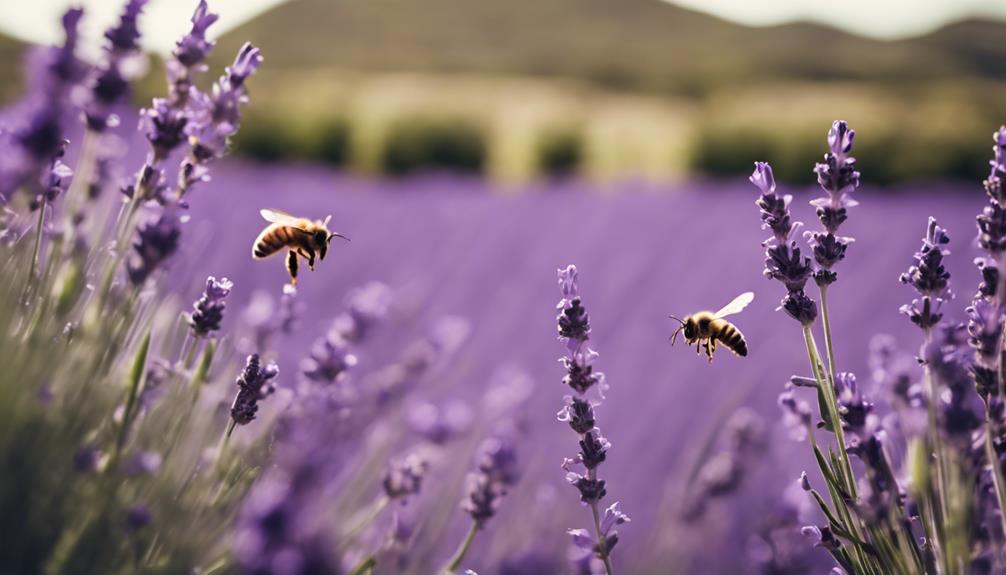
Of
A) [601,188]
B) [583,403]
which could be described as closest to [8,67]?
[601,188]

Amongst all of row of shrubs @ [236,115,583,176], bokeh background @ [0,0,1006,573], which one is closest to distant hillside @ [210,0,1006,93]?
bokeh background @ [0,0,1006,573]

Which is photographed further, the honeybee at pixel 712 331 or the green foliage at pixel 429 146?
the green foliage at pixel 429 146

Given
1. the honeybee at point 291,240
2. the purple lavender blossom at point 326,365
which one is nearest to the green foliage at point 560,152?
the honeybee at point 291,240

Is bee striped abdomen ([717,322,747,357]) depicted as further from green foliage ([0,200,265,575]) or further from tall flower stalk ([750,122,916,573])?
green foliage ([0,200,265,575])

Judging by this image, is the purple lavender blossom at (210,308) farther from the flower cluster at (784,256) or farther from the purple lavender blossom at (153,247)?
the flower cluster at (784,256)

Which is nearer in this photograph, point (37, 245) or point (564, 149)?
point (37, 245)

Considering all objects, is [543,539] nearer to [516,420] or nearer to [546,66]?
[516,420]

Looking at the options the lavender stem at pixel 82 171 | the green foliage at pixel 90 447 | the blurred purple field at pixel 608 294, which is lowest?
the green foliage at pixel 90 447

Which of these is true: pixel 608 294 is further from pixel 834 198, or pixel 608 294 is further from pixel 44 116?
pixel 44 116
